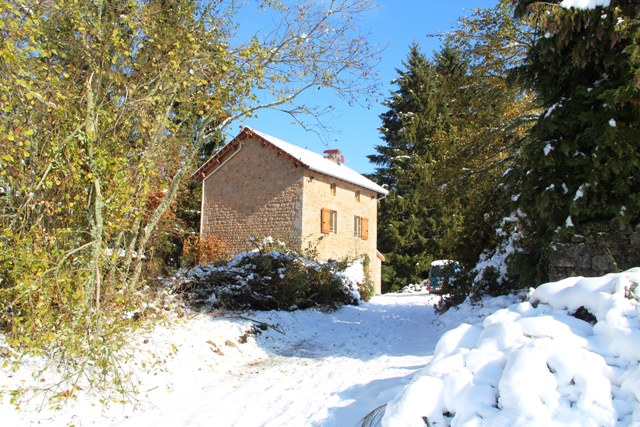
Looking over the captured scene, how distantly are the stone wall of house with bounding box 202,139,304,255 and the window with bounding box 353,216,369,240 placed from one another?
460 cm

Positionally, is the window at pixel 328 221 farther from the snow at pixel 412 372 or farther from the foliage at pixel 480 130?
the snow at pixel 412 372

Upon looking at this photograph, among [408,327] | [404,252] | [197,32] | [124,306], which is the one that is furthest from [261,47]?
[404,252]

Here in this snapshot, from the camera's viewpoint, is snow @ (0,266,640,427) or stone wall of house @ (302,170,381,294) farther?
stone wall of house @ (302,170,381,294)

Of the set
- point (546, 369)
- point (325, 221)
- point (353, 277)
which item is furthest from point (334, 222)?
point (546, 369)

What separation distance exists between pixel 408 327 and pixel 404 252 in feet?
65.7

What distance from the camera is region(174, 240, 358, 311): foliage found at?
10.8 m

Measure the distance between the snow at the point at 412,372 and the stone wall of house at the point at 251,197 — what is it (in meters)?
10.2

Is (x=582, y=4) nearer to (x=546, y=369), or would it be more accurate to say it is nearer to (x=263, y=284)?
(x=546, y=369)

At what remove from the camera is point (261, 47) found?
8.27 metres

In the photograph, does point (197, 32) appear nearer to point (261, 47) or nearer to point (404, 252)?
point (261, 47)

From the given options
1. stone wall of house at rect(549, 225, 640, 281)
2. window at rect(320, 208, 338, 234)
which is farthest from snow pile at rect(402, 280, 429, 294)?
stone wall of house at rect(549, 225, 640, 281)

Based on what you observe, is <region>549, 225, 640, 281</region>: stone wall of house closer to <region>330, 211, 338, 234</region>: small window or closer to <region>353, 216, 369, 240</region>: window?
<region>330, 211, 338, 234</region>: small window

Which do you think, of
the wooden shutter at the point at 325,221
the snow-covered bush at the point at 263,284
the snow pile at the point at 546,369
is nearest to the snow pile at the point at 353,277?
the snow-covered bush at the point at 263,284

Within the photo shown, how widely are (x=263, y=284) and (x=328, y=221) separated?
9.18 m
